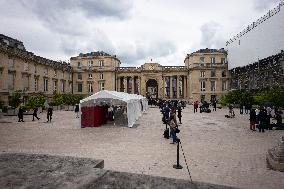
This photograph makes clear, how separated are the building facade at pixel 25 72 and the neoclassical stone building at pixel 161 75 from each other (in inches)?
356

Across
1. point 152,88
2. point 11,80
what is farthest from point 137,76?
point 11,80

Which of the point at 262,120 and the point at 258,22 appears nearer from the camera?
the point at 262,120

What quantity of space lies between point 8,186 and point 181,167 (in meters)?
6.67

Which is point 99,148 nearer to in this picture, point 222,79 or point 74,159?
point 74,159

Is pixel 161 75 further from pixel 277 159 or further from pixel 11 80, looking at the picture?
pixel 277 159

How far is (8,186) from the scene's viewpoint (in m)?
3.78

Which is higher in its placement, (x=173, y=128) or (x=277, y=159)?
(x=173, y=128)

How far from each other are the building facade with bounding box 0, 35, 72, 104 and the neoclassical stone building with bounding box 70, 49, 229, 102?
905 cm

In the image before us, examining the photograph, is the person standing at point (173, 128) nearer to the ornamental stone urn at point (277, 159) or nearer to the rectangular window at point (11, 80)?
the ornamental stone urn at point (277, 159)

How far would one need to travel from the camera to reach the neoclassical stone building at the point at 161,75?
67.2m

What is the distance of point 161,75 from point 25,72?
124ft

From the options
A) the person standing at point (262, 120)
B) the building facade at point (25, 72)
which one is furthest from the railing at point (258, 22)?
the building facade at point (25, 72)

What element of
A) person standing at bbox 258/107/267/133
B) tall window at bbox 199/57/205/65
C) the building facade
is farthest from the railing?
the building facade

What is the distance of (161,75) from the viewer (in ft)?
238
